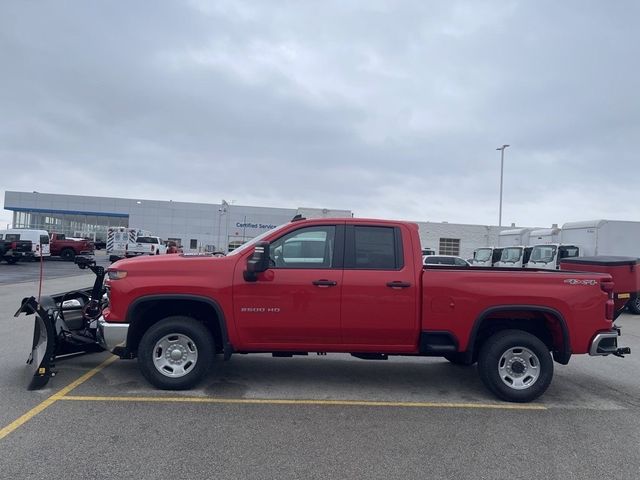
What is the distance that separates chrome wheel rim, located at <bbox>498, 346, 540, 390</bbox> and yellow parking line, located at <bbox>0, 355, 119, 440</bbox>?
4.74 metres

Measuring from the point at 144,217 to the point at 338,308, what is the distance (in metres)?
65.9

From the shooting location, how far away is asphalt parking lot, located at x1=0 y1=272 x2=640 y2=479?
3.92 meters

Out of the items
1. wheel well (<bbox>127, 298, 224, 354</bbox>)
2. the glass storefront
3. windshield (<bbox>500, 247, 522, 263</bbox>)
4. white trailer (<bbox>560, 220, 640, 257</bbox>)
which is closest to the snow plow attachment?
wheel well (<bbox>127, 298, 224, 354</bbox>)

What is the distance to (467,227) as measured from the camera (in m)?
52.1

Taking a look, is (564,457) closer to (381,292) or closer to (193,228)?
(381,292)

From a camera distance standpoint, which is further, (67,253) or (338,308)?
(67,253)

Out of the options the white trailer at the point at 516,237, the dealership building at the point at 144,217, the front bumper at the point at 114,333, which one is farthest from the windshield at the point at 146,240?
the front bumper at the point at 114,333

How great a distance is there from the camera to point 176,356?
568cm

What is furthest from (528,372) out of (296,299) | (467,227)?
(467,227)

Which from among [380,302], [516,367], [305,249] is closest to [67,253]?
[305,249]

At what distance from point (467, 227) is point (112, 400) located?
4983 centimetres

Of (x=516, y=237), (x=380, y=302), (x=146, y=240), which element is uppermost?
(x=516, y=237)

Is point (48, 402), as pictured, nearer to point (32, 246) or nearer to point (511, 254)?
point (511, 254)

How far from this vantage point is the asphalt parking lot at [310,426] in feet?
12.9
